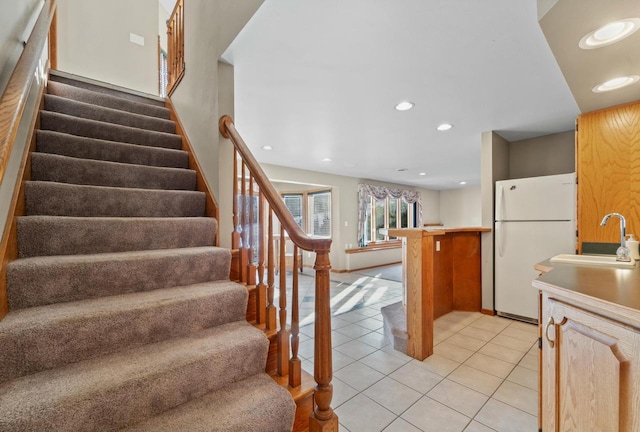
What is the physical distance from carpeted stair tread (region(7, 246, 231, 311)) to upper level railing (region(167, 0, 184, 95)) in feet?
6.62

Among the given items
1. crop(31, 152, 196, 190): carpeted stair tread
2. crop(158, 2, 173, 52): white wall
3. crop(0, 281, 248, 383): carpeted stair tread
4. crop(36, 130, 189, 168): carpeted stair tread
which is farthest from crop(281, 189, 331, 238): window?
crop(0, 281, 248, 383): carpeted stair tread

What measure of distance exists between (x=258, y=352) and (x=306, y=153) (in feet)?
11.2

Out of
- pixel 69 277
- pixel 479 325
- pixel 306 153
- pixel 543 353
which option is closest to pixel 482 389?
pixel 543 353

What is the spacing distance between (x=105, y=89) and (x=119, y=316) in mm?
2816

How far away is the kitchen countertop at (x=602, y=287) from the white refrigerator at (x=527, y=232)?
1.55m

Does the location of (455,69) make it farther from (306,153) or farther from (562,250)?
(306,153)

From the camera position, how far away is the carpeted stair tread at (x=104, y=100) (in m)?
2.36

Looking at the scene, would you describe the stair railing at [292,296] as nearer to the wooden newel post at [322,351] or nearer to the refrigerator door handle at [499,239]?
the wooden newel post at [322,351]

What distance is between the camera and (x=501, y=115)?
9.27 feet

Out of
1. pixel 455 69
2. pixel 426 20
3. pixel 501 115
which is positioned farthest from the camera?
pixel 501 115

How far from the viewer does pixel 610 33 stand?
132cm

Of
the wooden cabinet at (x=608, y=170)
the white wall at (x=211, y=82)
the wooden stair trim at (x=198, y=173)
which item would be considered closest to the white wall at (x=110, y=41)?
the wooden stair trim at (x=198, y=173)

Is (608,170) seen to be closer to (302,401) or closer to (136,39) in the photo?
(302,401)

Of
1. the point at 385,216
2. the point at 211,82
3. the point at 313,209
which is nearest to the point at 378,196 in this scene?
the point at 385,216
